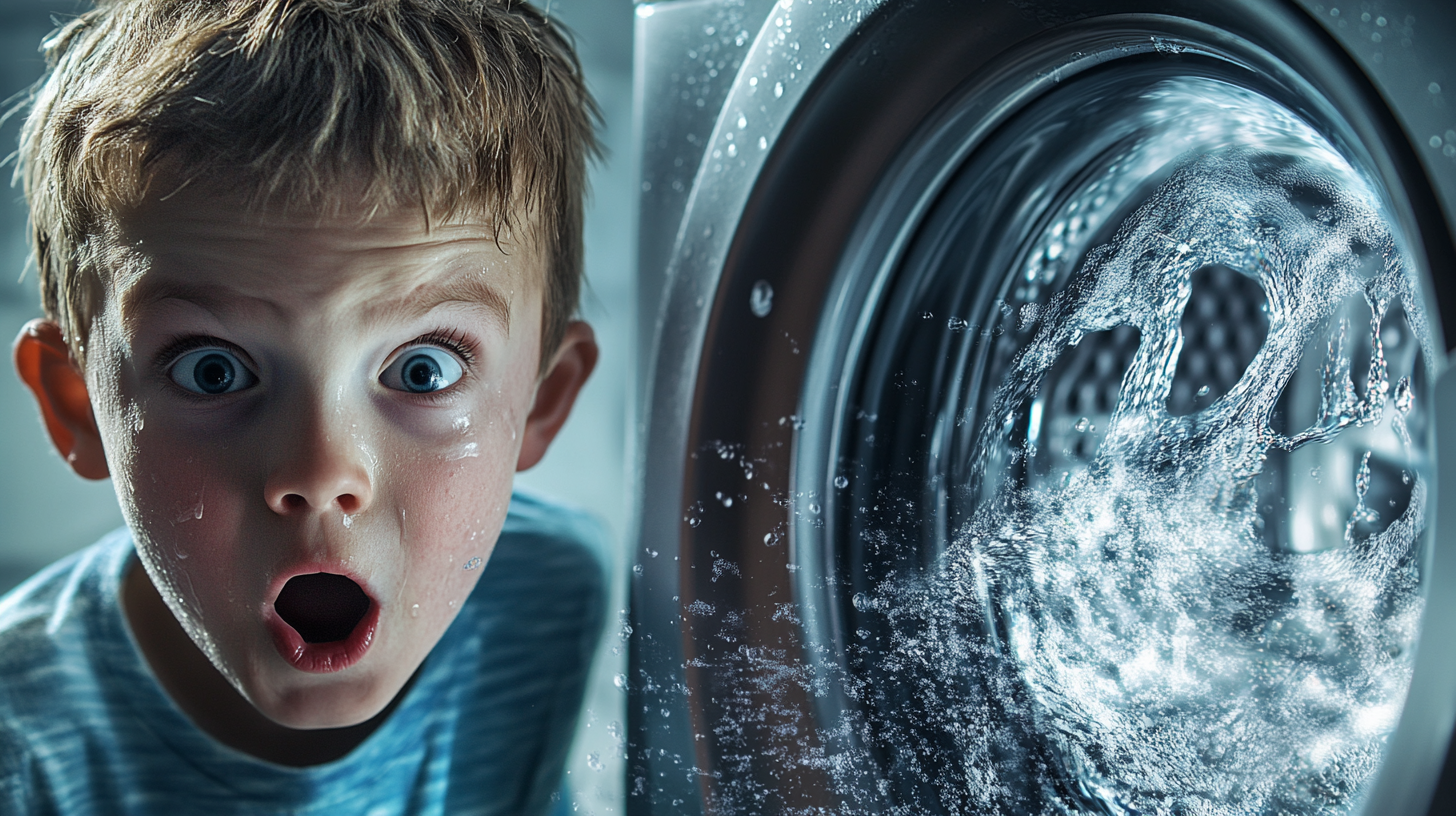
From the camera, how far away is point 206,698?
0.49 metres

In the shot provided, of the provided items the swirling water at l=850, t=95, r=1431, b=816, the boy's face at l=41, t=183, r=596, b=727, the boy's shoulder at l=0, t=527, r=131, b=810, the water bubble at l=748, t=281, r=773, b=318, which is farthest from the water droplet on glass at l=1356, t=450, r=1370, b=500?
the boy's shoulder at l=0, t=527, r=131, b=810

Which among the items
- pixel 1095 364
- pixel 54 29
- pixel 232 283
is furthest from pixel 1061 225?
pixel 54 29

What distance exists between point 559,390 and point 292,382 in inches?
5.3

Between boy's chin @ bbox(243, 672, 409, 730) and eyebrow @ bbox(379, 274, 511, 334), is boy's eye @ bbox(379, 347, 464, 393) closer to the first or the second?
eyebrow @ bbox(379, 274, 511, 334)

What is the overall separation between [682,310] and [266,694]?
0.80 feet

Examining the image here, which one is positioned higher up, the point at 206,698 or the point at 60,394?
the point at 60,394

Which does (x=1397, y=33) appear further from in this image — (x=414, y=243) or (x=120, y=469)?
(x=120, y=469)

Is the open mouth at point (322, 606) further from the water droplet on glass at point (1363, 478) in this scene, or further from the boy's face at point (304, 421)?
the water droplet on glass at point (1363, 478)

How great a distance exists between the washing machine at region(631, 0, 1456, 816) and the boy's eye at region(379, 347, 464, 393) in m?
0.08

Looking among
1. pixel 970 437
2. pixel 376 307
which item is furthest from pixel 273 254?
pixel 970 437

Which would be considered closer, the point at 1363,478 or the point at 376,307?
the point at 376,307

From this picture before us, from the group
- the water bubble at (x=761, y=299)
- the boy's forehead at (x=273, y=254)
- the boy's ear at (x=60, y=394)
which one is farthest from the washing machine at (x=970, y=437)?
the boy's ear at (x=60, y=394)

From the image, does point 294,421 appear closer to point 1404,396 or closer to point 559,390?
point 559,390

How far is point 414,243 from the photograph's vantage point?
0.43m
